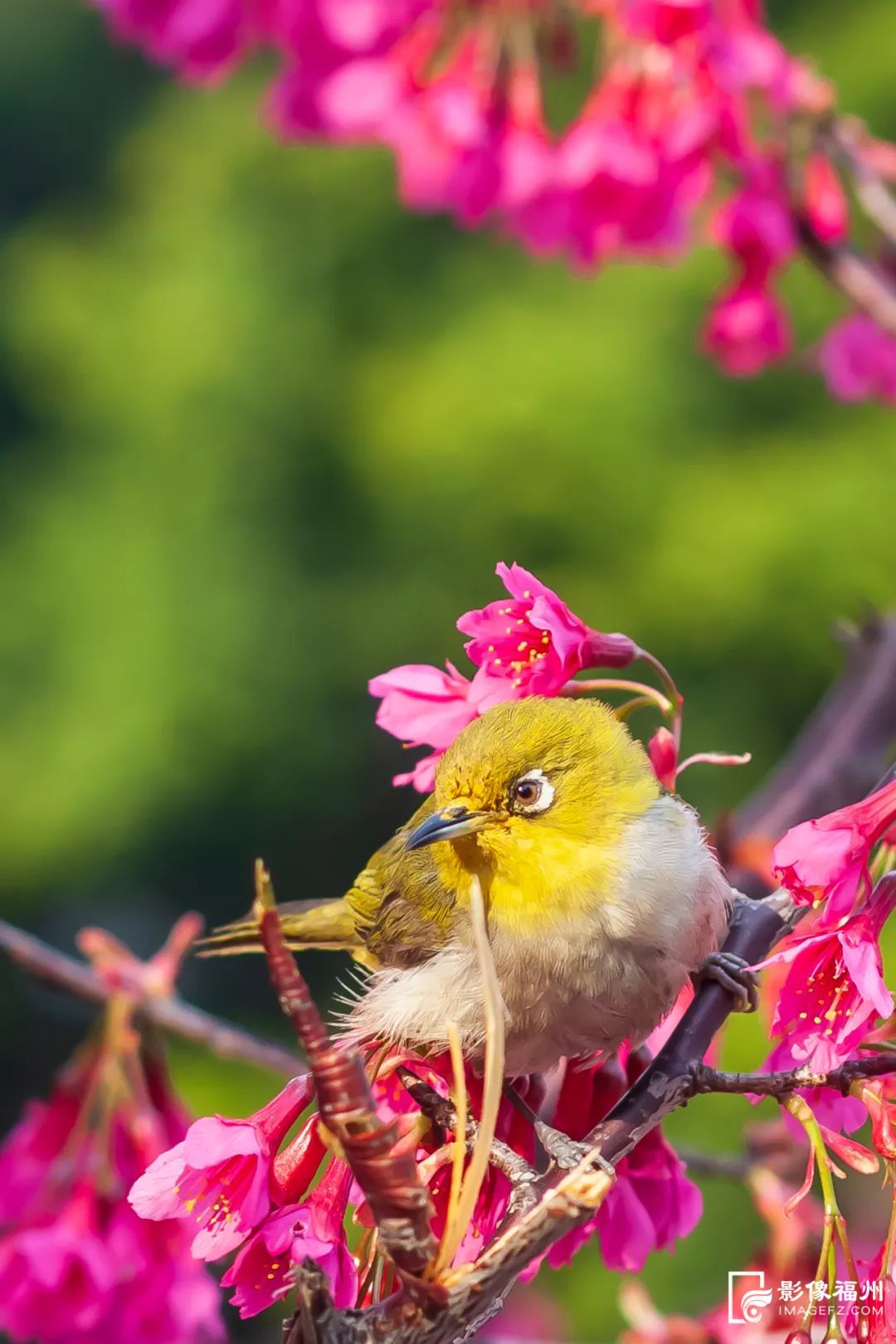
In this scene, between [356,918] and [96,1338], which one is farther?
[96,1338]

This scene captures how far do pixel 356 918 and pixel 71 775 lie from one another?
5.17 metres

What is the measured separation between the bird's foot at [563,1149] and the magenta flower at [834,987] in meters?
0.14

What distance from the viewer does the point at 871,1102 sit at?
37.5 inches

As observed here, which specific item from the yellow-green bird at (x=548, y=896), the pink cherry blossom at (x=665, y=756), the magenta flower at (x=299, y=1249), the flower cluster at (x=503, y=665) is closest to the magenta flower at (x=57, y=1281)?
the yellow-green bird at (x=548, y=896)

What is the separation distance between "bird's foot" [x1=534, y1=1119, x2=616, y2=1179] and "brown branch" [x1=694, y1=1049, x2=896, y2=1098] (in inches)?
3.5

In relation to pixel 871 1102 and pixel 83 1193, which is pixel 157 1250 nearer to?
pixel 83 1193

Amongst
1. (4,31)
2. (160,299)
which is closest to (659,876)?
(160,299)

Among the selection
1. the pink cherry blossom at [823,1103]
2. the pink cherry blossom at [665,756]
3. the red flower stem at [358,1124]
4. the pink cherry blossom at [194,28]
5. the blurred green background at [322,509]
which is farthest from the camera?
the blurred green background at [322,509]

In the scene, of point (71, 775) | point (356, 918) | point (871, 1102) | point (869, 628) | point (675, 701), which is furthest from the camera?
point (71, 775)

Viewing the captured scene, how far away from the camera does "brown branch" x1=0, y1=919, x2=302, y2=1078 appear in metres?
1.58

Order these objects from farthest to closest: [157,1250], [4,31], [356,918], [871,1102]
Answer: [4,31], [157,1250], [356,918], [871,1102]

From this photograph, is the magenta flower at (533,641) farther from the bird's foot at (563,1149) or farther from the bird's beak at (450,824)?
the bird's foot at (563,1149)

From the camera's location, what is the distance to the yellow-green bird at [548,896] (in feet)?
3.64

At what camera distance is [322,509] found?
6.96 meters
